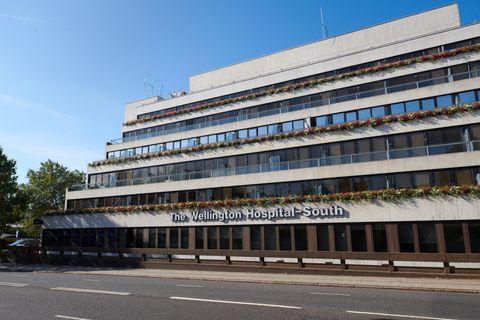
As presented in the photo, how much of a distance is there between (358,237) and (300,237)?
435cm

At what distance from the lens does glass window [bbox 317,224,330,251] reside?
2773 centimetres

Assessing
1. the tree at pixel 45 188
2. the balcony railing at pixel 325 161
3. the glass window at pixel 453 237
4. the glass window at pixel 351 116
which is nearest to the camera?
the glass window at pixel 453 237

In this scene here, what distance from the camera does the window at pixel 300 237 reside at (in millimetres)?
28562

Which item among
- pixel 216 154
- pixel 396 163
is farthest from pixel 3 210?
pixel 396 163

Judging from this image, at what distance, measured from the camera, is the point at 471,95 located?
2859 centimetres

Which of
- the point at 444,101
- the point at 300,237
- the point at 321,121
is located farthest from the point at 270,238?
the point at 444,101

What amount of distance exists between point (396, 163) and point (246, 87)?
1972cm

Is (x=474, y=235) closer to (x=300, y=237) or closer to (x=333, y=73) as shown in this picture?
(x=300, y=237)

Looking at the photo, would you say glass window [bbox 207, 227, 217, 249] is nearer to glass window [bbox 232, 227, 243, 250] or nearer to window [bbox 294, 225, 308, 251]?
glass window [bbox 232, 227, 243, 250]

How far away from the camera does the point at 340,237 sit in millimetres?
27266

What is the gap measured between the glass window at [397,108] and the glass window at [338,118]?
4.06 m

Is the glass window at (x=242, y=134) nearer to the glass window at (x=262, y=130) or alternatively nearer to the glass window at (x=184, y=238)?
the glass window at (x=262, y=130)

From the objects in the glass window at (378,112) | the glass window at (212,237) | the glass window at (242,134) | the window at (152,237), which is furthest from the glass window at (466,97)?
the window at (152,237)

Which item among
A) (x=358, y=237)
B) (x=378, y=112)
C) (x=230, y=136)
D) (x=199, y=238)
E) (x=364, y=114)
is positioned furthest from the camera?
(x=230, y=136)
